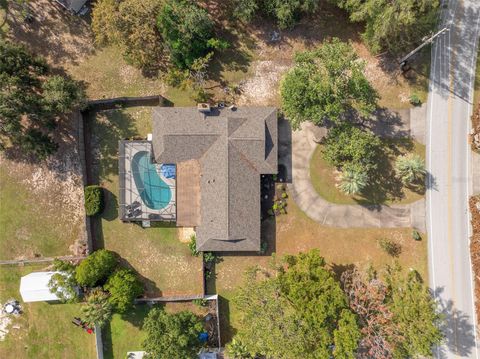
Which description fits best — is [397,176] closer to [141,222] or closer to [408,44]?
[408,44]

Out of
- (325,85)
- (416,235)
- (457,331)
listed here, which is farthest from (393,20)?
(457,331)

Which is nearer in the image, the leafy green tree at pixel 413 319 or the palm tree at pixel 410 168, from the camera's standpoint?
the leafy green tree at pixel 413 319

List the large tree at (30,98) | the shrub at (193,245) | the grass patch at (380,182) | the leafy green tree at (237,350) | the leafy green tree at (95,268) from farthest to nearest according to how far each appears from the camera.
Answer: the grass patch at (380,182) < the shrub at (193,245) < the leafy green tree at (237,350) < the leafy green tree at (95,268) < the large tree at (30,98)

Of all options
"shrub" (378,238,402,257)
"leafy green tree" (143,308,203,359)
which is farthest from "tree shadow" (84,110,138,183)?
"shrub" (378,238,402,257)

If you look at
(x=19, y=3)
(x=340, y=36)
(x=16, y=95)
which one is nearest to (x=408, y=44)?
(x=340, y=36)

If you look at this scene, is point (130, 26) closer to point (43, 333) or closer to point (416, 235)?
point (43, 333)

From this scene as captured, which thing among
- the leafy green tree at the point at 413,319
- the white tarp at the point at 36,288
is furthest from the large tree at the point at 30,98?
the leafy green tree at the point at 413,319

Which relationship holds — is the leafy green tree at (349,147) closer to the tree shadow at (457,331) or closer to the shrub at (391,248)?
the shrub at (391,248)
